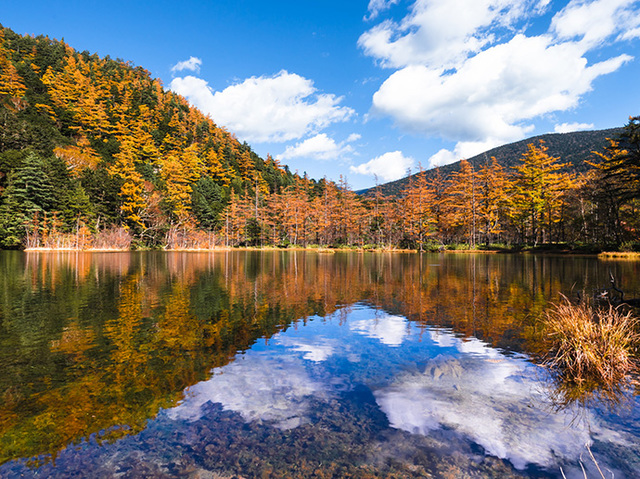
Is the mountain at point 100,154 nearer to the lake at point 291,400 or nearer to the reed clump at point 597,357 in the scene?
the lake at point 291,400

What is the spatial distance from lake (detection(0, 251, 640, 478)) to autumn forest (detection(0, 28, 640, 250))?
3471 cm

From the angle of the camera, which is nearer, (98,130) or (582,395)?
(582,395)

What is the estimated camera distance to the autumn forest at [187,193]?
37.2 metres

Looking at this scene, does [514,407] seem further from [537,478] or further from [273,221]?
[273,221]

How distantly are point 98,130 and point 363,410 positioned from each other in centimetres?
7547

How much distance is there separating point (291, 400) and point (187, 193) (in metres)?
57.0

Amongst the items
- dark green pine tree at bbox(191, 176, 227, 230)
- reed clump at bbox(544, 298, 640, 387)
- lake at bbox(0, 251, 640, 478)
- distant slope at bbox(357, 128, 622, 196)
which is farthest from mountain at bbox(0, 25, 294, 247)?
reed clump at bbox(544, 298, 640, 387)

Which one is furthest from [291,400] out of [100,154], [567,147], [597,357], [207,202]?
[567,147]

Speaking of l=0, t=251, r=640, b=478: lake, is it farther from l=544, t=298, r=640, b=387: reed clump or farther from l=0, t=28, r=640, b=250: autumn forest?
l=0, t=28, r=640, b=250: autumn forest

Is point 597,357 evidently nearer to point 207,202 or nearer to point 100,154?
point 207,202

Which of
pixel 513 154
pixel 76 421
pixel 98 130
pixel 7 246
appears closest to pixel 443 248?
pixel 76 421

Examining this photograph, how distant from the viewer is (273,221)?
197 ft

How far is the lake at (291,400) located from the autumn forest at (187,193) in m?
34.7

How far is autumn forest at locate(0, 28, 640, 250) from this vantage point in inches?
1467
